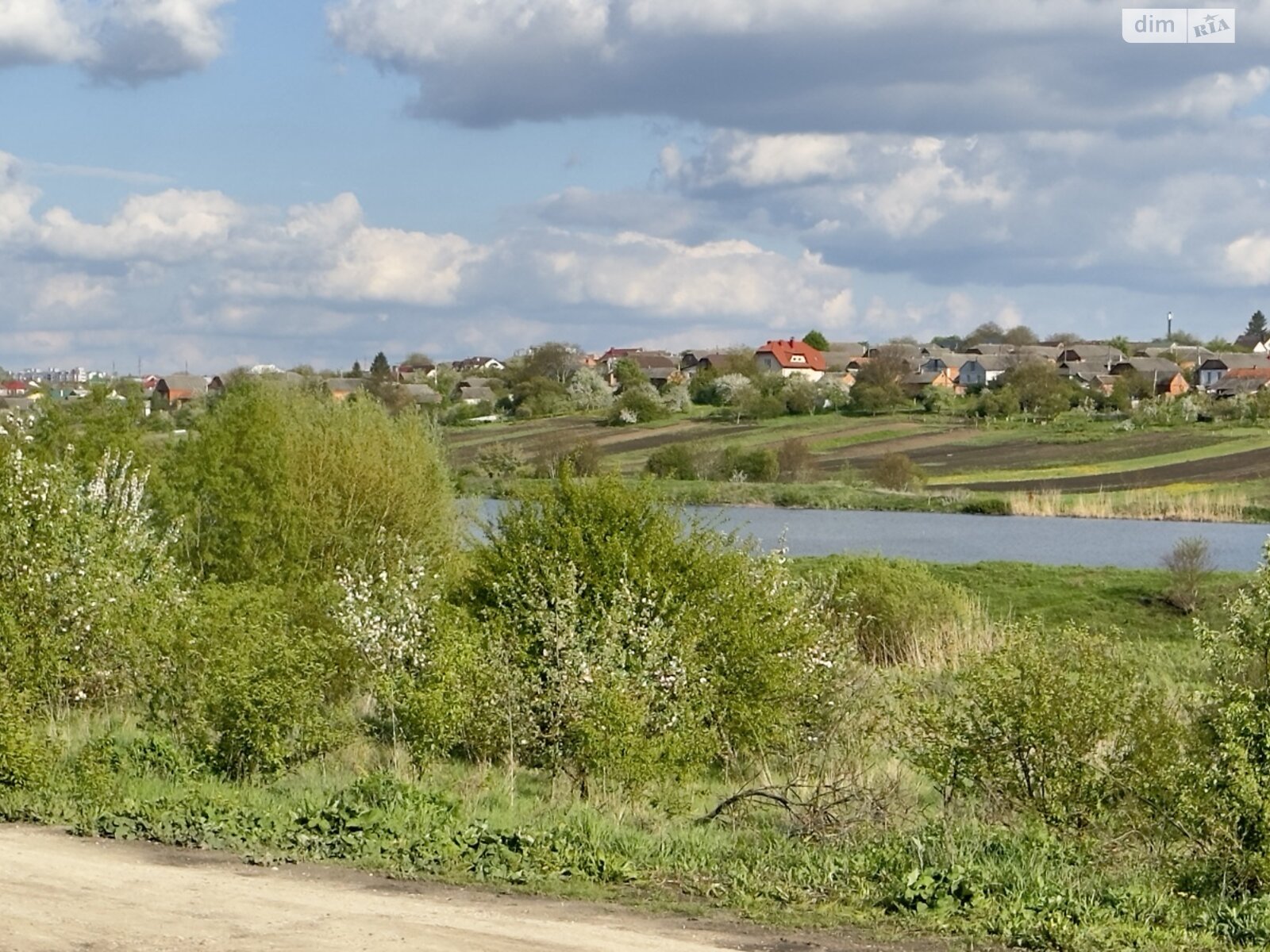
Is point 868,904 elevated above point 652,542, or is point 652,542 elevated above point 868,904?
point 652,542

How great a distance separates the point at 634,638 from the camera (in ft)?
54.4

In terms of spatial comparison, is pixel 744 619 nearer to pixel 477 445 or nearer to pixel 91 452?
pixel 91 452

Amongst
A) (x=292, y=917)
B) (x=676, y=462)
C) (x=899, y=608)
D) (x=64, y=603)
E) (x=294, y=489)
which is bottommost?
(x=899, y=608)

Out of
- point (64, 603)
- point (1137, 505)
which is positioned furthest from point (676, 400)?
point (64, 603)

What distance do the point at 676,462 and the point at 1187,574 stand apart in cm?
4079

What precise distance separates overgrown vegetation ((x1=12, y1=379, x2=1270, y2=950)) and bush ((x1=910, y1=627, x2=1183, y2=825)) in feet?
0.09

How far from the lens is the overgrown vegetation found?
11086 mm

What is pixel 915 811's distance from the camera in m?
13.4

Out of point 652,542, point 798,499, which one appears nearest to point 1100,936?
point 652,542

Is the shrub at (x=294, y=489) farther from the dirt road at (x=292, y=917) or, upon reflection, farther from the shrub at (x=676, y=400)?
the shrub at (x=676, y=400)

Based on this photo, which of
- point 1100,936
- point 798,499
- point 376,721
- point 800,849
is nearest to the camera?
point 1100,936

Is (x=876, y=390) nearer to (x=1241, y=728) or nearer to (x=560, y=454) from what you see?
(x=560, y=454)

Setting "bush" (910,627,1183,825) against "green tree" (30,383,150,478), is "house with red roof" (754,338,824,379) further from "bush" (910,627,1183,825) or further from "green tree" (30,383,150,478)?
"bush" (910,627,1183,825)

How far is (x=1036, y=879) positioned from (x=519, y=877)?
359 centimetres
